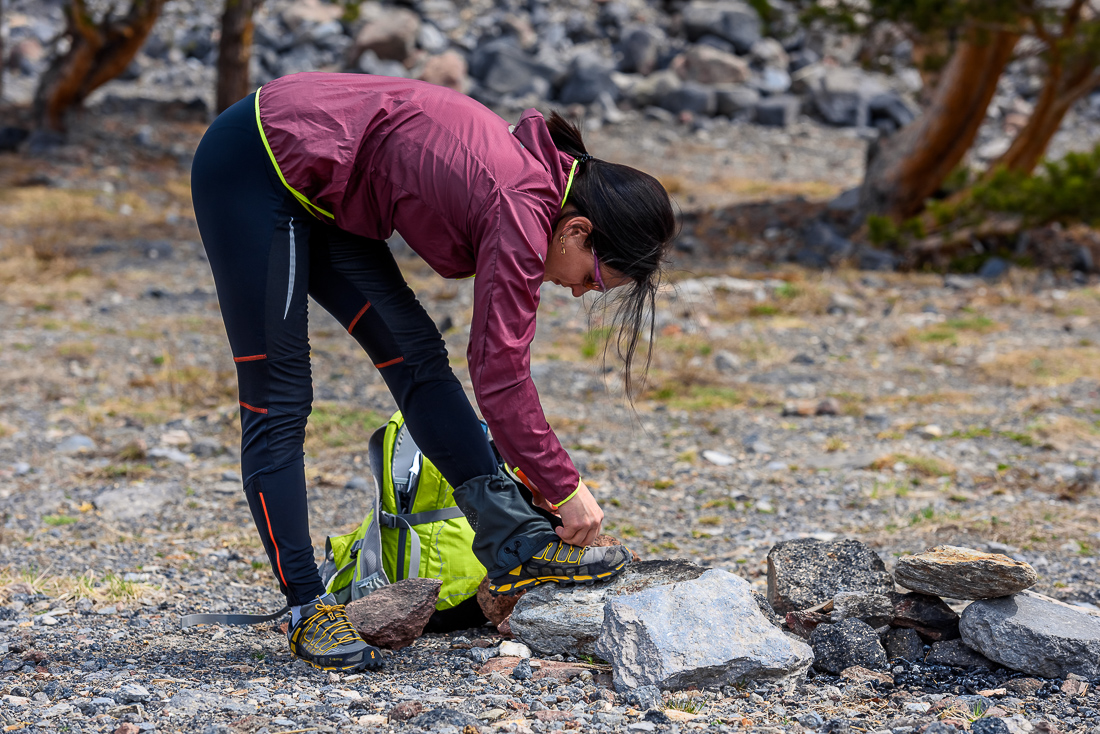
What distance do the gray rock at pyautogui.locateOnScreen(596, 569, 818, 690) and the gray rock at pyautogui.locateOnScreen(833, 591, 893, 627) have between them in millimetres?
255

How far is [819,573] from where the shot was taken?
8.82 feet

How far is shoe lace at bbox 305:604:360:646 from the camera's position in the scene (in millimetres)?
2336

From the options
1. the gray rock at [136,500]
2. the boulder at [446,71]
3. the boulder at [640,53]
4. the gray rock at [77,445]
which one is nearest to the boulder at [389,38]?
the boulder at [446,71]

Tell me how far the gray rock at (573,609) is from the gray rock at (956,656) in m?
0.63

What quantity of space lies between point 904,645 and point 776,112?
1840 cm

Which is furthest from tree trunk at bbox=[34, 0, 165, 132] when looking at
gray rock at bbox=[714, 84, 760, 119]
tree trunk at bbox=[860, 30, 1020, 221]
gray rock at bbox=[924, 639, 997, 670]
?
gray rock at bbox=[924, 639, 997, 670]

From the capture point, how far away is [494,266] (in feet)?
6.32

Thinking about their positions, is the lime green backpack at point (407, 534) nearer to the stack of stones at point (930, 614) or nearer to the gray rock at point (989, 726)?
the stack of stones at point (930, 614)

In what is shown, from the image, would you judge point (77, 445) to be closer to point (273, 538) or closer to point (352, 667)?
point (273, 538)

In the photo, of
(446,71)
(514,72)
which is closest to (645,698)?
(446,71)

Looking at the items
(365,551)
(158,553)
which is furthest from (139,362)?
(365,551)

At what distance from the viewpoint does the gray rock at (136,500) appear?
3850 mm

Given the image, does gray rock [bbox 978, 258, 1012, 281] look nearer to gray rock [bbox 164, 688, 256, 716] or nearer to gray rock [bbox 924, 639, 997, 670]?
gray rock [bbox 924, 639, 997, 670]

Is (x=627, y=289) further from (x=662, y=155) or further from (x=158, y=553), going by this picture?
(x=662, y=155)
